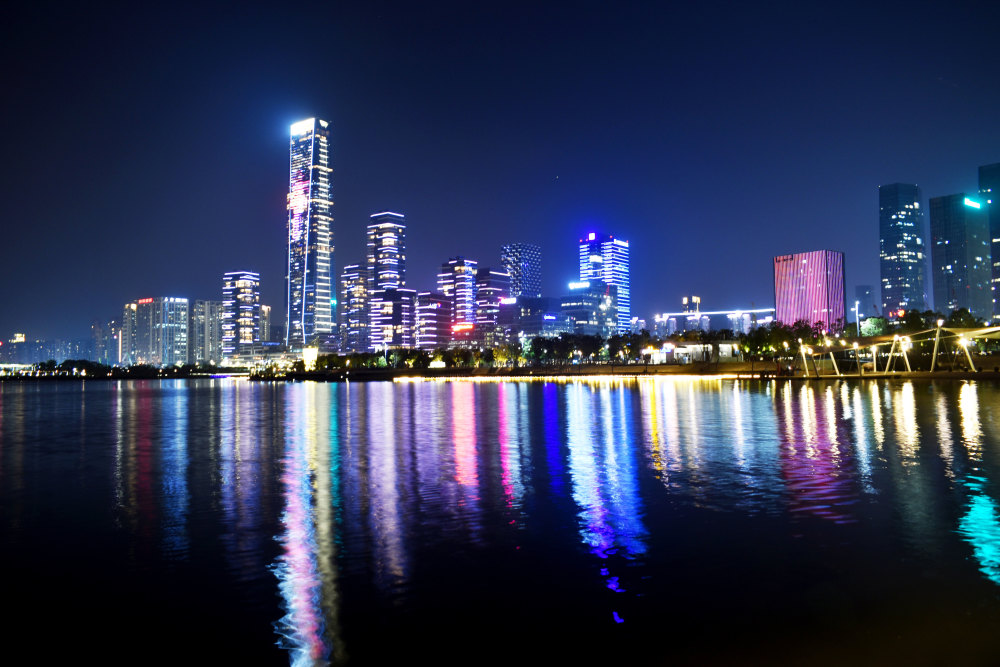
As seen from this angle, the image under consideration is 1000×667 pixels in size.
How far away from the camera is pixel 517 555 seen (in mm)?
11031

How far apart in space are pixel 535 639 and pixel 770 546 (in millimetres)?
5130

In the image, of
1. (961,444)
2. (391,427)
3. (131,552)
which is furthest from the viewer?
(391,427)

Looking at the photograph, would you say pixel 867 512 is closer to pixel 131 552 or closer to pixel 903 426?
pixel 131 552

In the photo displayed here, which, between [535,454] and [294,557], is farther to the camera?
[535,454]

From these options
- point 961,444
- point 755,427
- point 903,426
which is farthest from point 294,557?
point 903,426

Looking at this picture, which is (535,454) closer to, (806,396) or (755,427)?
Result: (755,427)

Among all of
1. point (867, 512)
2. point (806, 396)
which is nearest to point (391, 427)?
point (867, 512)

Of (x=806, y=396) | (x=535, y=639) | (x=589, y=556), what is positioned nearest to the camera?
(x=535, y=639)

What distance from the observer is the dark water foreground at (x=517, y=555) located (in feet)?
25.0

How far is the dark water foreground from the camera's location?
25.0ft

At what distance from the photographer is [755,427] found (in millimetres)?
29859

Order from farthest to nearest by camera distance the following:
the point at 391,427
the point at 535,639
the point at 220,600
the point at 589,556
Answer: the point at 391,427, the point at 589,556, the point at 220,600, the point at 535,639

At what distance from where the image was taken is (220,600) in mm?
9133

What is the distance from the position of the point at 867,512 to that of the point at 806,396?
40.4m
